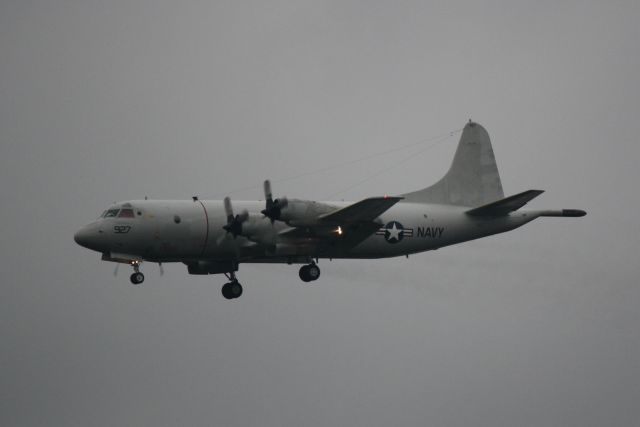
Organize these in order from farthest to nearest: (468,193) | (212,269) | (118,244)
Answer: (468,193) → (212,269) → (118,244)

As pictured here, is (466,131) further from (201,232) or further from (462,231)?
(201,232)

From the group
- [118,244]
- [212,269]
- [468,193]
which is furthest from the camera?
[468,193]

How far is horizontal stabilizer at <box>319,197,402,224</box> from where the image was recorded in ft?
112

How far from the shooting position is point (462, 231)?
38.2m

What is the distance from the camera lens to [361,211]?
3472 centimetres

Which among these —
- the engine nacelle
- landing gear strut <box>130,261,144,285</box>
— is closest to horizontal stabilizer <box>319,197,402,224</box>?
the engine nacelle

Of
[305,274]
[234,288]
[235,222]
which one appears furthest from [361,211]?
[234,288]

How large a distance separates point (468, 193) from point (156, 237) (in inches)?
445

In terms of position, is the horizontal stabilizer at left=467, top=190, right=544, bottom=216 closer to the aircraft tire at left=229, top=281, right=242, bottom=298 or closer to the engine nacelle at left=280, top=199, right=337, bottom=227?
the engine nacelle at left=280, top=199, right=337, bottom=227

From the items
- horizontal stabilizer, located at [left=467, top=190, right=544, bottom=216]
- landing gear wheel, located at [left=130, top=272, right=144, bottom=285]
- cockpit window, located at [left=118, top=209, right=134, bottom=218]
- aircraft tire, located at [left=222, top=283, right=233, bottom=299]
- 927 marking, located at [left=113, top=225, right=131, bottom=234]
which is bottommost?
aircraft tire, located at [left=222, top=283, right=233, bottom=299]

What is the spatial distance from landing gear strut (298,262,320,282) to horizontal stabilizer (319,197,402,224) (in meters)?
2.18

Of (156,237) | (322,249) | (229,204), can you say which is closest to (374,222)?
(322,249)

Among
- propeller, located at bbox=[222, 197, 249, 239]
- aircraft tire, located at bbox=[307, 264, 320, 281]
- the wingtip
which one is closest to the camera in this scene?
propeller, located at bbox=[222, 197, 249, 239]

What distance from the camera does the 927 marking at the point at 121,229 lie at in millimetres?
33969
